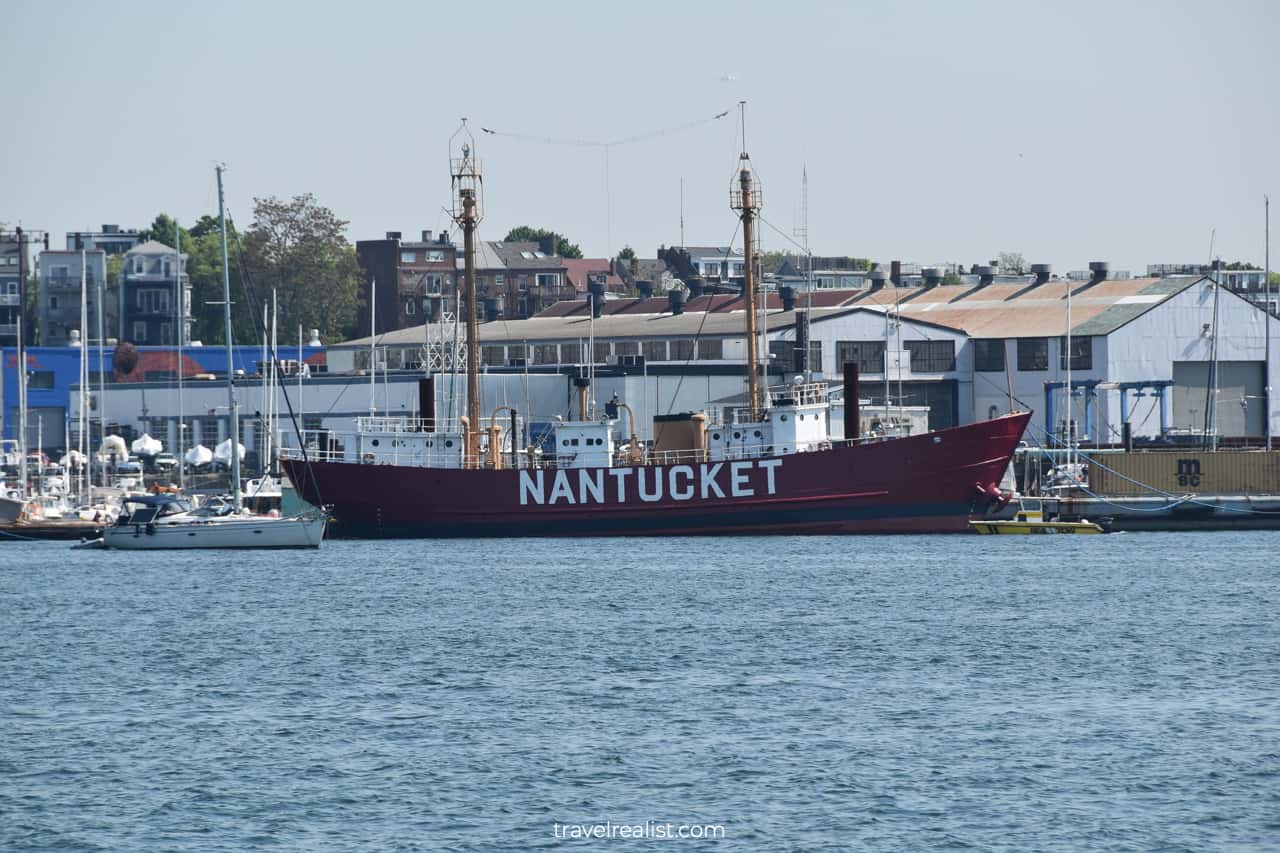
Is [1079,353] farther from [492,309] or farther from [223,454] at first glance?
[492,309]

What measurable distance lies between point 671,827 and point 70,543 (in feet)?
167

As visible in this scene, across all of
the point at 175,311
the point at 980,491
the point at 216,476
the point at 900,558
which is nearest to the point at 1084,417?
the point at 980,491

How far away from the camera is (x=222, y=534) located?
206ft

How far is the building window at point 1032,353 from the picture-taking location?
88.8 metres

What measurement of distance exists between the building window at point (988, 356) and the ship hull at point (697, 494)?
2658 cm

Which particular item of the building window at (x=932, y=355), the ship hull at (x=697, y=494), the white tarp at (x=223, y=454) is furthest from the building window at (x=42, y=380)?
the building window at (x=932, y=355)

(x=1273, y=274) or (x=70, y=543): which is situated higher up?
(x=1273, y=274)

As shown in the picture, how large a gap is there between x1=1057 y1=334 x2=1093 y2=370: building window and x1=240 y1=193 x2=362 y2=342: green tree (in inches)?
2480

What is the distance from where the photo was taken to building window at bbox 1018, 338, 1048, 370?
88.8 metres

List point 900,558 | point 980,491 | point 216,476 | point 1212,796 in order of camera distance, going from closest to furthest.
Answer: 1. point 1212,796
2. point 900,558
3. point 980,491
4. point 216,476

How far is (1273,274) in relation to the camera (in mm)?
191750

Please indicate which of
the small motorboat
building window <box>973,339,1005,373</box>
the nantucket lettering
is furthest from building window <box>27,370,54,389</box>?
the small motorboat

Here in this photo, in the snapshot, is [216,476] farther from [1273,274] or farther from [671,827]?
[1273,274]
